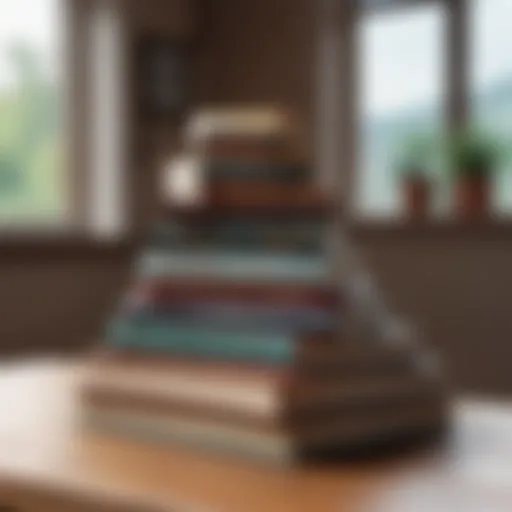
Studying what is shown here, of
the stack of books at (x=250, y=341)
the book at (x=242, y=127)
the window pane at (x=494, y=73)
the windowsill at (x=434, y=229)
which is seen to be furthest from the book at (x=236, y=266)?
the window pane at (x=494, y=73)

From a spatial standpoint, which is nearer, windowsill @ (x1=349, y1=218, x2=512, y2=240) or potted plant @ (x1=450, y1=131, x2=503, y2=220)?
windowsill @ (x1=349, y1=218, x2=512, y2=240)

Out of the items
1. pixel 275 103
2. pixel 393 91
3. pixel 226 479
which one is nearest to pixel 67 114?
pixel 275 103

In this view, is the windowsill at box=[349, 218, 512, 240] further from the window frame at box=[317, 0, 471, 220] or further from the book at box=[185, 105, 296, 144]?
the book at box=[185, 105, 296, 144]

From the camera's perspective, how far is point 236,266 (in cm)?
94

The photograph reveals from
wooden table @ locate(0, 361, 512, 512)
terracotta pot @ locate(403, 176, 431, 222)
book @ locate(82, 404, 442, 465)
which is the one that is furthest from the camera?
terracotta pot @ locate(403, 176, 431, 222)

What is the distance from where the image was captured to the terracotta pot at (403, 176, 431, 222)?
3096 millimetres

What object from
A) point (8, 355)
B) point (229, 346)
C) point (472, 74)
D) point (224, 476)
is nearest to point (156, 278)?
point (229, 346)

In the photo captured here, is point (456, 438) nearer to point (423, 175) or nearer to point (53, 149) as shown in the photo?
point (423, 175)

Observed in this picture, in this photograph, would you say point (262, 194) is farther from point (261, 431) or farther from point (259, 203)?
point (261, 431)

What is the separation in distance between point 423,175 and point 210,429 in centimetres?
235

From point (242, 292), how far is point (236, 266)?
0.08ft

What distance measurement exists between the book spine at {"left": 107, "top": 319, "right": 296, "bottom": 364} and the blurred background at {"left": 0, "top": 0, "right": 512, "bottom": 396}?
2.02 metres

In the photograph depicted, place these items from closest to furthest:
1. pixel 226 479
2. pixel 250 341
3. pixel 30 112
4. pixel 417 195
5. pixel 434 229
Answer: pixel 226 479
pixel 250 341
pixel 434 229
pixel 417 195
pixel 30 112

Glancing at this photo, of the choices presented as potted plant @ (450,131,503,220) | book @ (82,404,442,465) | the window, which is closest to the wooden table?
book @ (82,404,442,465)
